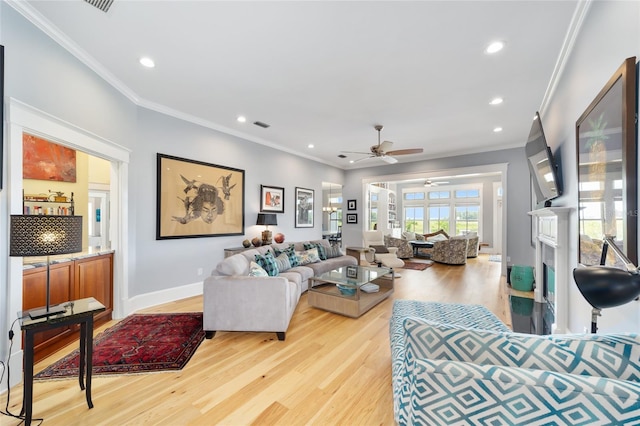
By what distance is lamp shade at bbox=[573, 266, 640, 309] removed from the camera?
2.84ft

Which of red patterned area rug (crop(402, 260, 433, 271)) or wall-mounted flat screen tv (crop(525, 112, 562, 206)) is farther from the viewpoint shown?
red patterned area rug (crop(402, 260, 433, 271))

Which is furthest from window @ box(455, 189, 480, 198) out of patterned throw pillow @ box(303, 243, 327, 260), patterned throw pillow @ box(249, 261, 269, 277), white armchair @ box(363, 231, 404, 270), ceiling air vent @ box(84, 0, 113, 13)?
ceiling air vent @ box(84, 0, 113, 13)

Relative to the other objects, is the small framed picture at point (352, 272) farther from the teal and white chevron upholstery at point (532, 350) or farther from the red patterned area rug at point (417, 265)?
the red patterned area rug at point (417, 265)

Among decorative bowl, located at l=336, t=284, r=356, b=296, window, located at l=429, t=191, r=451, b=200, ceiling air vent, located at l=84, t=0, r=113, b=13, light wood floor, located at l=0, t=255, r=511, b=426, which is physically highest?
ceiling air vent, located at l=84, t=0, r=113, b=13

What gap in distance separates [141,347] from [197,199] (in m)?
2.31

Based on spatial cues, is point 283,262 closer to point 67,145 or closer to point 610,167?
point 67,145

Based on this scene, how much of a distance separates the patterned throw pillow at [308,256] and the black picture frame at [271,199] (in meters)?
1.27

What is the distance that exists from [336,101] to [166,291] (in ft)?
12.0

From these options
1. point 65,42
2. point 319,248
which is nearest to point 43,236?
point 65,42

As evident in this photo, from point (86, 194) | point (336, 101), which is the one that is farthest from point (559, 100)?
point (86, 194)

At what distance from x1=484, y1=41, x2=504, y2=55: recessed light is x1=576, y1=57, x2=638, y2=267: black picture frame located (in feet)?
3.11

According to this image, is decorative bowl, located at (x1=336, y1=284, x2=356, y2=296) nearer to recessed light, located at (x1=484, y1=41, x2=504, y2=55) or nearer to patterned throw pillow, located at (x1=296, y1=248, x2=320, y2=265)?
patterned throw pillow, located at (x1=296, y1=248, x2=320, y2=265)

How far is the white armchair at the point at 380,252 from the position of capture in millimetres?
5836

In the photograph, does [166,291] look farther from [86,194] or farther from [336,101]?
[336,101]
